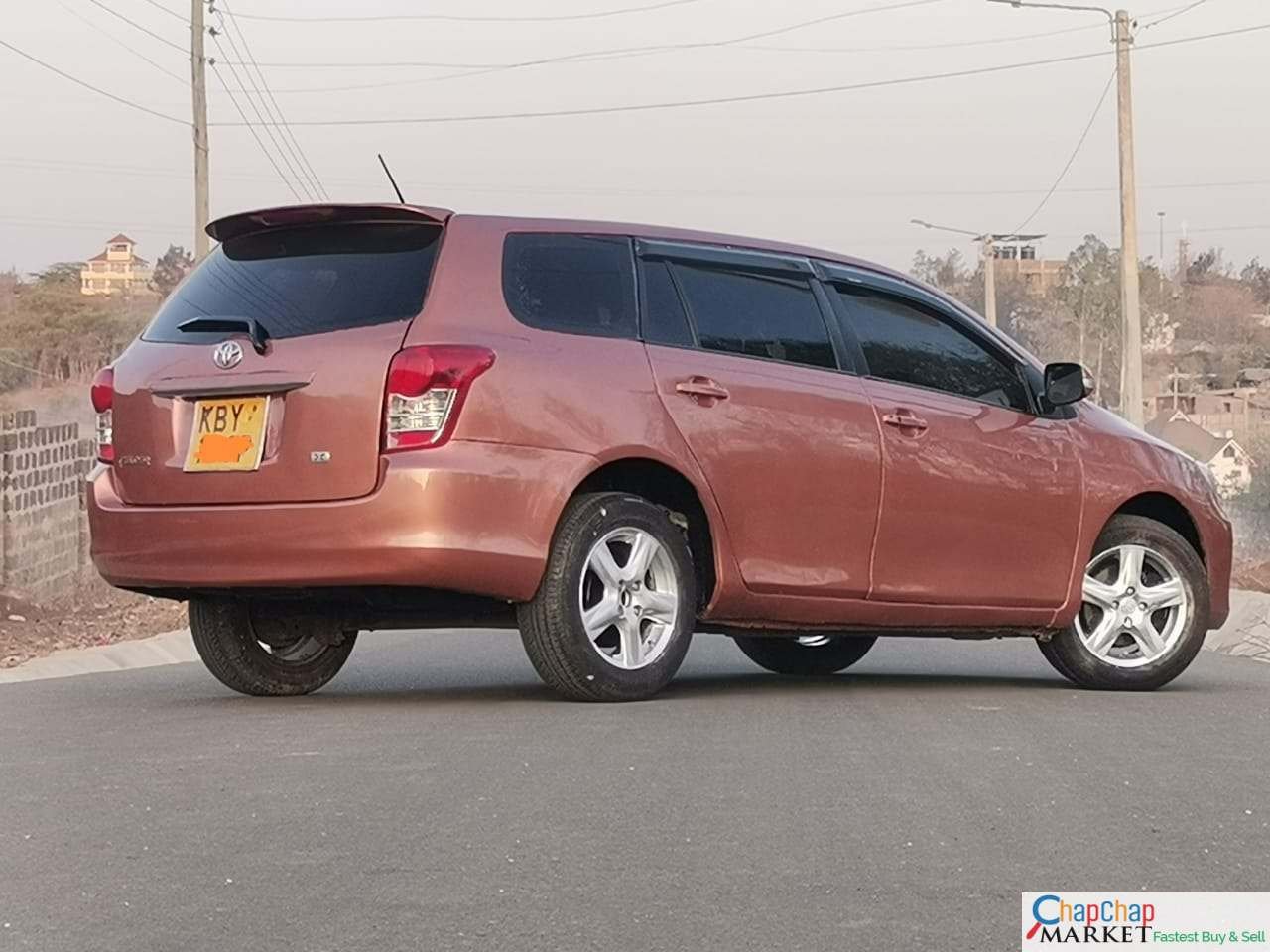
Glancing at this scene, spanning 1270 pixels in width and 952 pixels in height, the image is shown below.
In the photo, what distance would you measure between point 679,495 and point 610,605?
640 millimetres

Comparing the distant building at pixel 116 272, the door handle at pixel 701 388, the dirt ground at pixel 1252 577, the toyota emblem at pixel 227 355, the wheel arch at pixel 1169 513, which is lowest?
the dirt ground at pixel 1252 577

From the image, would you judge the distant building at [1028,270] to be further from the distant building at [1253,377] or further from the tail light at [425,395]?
the tail light at [425,395]

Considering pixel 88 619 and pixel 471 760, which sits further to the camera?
pixel 88 619

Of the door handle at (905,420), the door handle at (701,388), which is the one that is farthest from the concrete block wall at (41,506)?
the door handle at (701,388)

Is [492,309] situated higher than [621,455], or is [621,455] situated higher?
[492,309]

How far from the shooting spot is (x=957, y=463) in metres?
8.90

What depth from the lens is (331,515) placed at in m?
7.44

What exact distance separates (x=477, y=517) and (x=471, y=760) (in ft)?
3.94

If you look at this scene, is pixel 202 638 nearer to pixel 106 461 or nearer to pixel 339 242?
pixel 106 461

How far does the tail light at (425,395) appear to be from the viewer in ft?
24.3

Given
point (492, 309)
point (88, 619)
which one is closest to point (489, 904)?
point (492, 309)

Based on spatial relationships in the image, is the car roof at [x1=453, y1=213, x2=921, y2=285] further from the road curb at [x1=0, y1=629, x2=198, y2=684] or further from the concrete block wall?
the concrete block wall

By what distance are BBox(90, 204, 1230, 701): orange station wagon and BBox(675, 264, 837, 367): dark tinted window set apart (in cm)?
1

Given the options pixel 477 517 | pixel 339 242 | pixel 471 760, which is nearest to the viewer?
pixel 471 760
